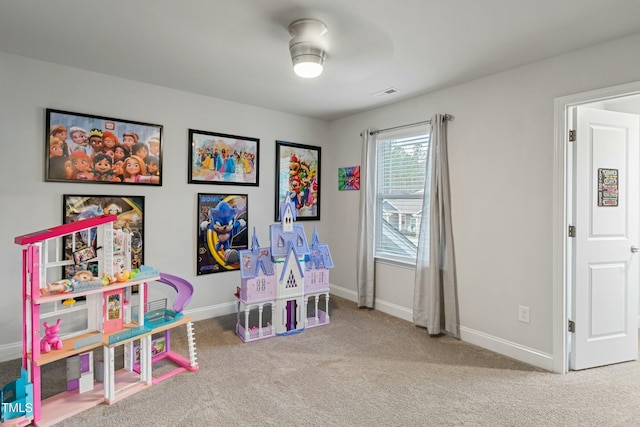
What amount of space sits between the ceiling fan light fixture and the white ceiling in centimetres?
6

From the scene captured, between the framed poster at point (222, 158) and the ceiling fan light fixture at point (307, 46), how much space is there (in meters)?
1.64

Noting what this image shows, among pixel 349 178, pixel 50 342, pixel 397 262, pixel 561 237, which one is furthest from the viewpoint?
pixel 349 178

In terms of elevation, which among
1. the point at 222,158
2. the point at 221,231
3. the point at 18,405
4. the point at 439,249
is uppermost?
the point at 222,158

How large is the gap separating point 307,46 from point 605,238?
2.71m

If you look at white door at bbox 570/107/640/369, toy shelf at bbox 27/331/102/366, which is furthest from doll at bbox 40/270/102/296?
white door at bbox 570/107/640/369

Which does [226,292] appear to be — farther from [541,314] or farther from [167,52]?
[541,314]

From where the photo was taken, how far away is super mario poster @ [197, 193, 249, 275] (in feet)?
12.1

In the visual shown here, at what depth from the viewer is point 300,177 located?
4512 mm

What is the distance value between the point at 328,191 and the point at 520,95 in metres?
2.60

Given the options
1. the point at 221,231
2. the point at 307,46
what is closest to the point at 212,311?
the point at 221,231

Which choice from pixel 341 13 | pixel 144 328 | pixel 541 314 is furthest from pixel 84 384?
pixel 541 314

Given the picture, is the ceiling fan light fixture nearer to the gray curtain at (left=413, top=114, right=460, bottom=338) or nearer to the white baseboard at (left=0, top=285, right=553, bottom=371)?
the gray curtain at (left=413, top=114, right=460, bottom=338)

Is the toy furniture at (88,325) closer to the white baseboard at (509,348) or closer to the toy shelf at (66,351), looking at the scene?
the toy shelf at (66,351)

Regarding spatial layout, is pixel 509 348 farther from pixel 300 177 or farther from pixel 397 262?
pixel 300 177
